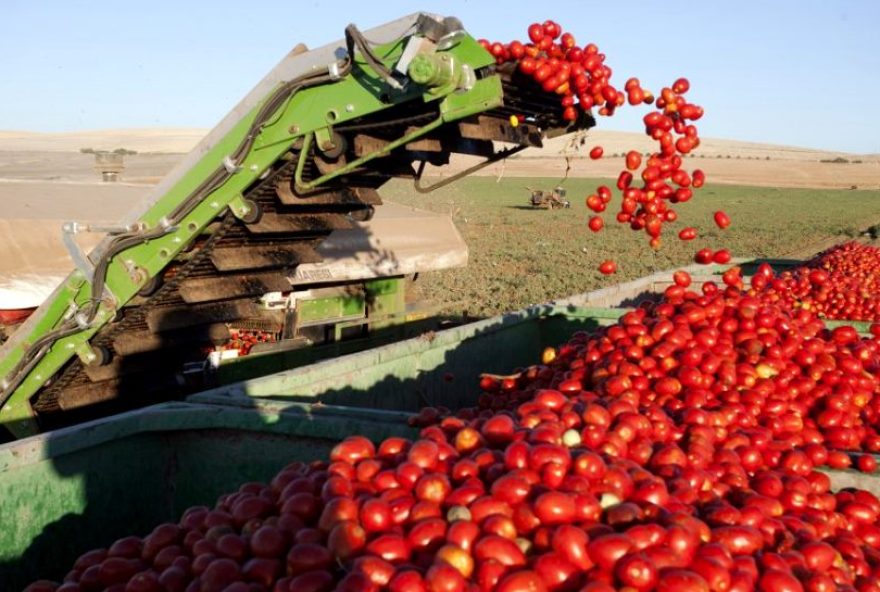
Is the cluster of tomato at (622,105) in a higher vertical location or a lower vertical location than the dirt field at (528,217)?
higher

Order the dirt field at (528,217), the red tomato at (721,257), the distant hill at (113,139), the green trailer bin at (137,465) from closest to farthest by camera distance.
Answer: the green trailer bin at (137,465), the red tomato at (721,257), the dirt field at (528,217), the distant hill at (113,139)

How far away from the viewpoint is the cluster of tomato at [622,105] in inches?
164

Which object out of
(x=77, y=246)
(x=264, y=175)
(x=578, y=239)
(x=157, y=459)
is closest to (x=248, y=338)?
(x=77, y=246)

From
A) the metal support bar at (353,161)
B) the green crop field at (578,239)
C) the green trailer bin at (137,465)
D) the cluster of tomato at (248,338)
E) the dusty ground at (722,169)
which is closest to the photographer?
the green trailer bin at (137,465)

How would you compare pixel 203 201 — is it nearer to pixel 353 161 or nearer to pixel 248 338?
pixel 353 161

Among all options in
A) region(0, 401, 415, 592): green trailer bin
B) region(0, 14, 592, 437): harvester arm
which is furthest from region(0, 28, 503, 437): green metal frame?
region(0, 401, 415, 592): green trailer bin

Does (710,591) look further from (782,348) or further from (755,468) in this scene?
(782,348)

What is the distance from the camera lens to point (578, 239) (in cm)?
2680

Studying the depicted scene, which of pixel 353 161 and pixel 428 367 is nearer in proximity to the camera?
pixel 353 161

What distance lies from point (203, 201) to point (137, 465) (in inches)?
62.5

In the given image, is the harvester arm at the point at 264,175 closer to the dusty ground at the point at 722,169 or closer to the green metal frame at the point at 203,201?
the green metal frame at the point at 203,201

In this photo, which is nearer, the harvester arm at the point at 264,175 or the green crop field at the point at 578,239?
the harvester arm at the point at 264,175

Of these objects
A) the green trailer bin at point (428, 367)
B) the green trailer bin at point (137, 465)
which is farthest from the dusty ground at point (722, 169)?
the green trailer bin at point (137, 465)

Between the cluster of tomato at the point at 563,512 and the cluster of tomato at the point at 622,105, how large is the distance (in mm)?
1427
